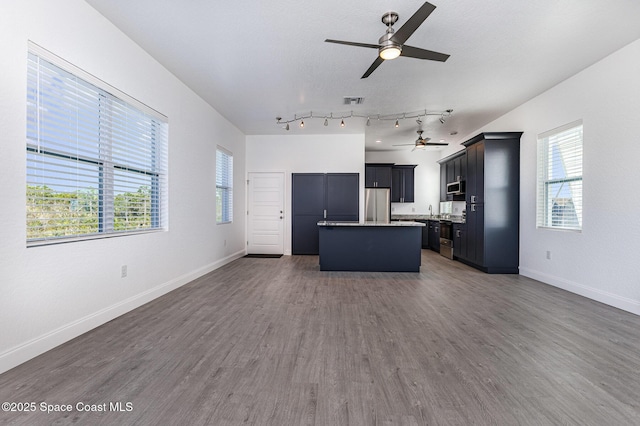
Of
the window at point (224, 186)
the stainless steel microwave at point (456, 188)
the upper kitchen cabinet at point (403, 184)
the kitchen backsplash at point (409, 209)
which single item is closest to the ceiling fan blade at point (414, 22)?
the window at point (224, 186)

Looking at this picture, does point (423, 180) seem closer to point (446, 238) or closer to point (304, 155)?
point (446, 238)

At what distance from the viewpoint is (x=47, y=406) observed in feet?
5.19

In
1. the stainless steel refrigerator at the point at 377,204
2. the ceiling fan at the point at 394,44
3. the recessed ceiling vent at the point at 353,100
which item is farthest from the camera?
the stainless steel refrigerator at the point at 377,204

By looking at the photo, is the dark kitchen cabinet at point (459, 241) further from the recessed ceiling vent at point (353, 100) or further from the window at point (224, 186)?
the window at point (224, 186)

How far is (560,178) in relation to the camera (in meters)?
4.32

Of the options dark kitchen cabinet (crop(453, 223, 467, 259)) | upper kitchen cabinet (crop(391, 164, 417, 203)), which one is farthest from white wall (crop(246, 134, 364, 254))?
dark kitchen cabinet (crop(453, 223, 467, 259))

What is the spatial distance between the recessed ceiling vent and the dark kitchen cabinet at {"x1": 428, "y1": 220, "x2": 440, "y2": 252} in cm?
429

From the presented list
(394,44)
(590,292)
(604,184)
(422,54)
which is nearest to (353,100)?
(422,54)

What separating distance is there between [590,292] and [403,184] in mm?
5434

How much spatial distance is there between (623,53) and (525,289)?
3.12 m

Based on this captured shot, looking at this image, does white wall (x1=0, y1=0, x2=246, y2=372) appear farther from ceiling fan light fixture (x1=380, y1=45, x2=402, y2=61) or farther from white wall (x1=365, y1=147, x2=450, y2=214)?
white wall (x1=365, y1=147, x2=450, y2=214)

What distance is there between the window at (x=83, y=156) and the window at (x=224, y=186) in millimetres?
2038

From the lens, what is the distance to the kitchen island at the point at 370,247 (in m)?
5.20

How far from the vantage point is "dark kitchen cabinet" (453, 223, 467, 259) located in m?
5.98
